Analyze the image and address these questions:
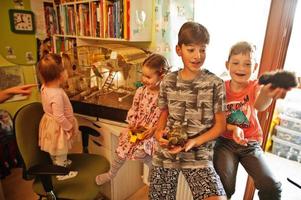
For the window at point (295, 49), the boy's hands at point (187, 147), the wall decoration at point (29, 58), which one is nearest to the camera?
the boy's hands at point (187, 147)

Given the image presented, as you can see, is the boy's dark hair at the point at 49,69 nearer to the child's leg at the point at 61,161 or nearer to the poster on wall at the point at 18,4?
the child's leg at the point at 61,161

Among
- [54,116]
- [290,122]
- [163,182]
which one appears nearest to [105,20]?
[54,116]

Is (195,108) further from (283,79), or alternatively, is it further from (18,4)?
(18,4)

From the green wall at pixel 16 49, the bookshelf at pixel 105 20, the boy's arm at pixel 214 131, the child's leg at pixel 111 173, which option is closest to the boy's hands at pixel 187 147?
the boy's arm at pixel 214 131

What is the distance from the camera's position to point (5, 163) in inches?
82.4

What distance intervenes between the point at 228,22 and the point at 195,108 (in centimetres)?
87

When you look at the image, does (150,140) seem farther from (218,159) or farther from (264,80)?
(264,80)

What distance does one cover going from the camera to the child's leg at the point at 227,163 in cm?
95

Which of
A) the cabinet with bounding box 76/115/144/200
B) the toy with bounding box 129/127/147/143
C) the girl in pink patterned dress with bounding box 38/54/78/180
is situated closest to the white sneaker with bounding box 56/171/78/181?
the girl in pink patterned dress with bounding box 38/54/78/180

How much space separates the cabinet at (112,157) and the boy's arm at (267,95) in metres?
0.89

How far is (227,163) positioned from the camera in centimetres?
97

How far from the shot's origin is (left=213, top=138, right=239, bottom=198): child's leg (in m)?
0.95

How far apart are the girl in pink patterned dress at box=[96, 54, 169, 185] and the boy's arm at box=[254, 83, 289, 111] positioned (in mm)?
510

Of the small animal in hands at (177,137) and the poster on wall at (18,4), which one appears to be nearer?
the small animal in hands at (177,137)
